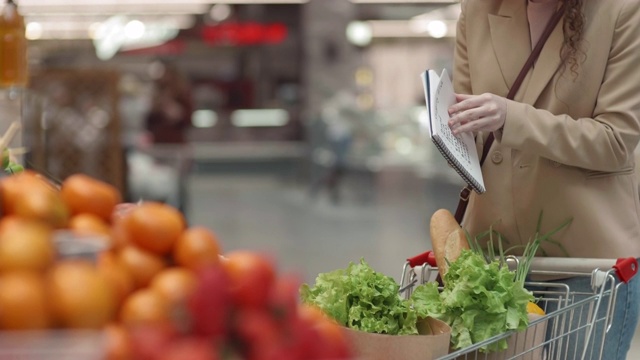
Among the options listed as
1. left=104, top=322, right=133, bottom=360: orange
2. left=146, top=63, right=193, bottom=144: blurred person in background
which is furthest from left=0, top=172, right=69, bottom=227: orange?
left=146, top=63, right=193, bottom=144: blurred person in background

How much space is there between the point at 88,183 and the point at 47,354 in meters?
0.40

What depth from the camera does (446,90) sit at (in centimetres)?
214


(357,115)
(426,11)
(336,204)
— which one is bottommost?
(336,204)

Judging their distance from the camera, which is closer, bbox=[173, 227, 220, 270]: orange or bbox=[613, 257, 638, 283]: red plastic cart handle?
bbox=[173, 227, 220, 270]: orange

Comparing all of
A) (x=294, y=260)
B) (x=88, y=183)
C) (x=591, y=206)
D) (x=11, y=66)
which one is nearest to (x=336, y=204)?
(x=294, y=260)

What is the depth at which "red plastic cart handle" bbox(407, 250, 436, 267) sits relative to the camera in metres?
2.37

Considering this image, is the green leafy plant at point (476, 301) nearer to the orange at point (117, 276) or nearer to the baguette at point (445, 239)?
the baguette at point (445, 239)

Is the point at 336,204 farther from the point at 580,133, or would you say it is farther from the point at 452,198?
the point at 580,133

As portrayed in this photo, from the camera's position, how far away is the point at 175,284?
1016 mm

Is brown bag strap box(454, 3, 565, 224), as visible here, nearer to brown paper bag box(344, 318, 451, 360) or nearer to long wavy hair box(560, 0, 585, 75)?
long wavy hair box(560, 0, 585, 75)

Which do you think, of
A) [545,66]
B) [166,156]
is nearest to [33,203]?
[545,66]

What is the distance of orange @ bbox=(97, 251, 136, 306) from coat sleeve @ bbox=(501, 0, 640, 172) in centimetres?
131

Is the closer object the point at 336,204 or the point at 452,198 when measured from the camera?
the point at 452,198

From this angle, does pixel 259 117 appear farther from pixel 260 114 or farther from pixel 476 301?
pixel 476 301
